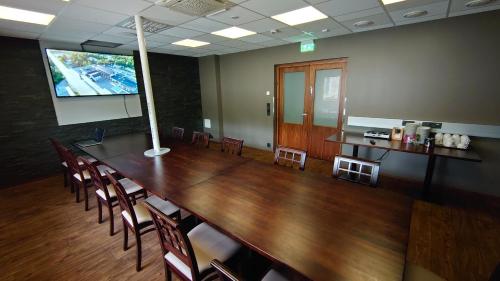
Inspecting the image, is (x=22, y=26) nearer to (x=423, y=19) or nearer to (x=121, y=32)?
(x=121, y=32)

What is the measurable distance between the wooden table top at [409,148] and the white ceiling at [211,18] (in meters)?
1.71

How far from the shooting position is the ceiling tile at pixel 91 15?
238 cm

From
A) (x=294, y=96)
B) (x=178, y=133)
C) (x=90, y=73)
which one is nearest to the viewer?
(x=178, y=133)

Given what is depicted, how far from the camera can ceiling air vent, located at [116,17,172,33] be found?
9.25 feet

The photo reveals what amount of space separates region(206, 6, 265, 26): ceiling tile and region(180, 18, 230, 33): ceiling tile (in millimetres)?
154

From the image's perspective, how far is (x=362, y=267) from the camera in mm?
990

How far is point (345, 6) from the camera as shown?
2.47 metres

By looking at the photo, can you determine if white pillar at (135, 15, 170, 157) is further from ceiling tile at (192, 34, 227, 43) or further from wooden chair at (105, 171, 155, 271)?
ceiling tile at (192, 34, 227, 43)

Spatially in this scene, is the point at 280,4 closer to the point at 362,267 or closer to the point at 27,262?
the point at 362,267

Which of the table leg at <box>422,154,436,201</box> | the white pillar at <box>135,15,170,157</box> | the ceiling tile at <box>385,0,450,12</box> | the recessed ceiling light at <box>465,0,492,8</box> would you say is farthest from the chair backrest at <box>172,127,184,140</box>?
the recessed ceiling light at <box>465,0,492,8</box>

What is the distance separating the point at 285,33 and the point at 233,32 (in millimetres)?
861

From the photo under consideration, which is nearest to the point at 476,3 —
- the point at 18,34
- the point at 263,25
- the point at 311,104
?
the point at 263,25

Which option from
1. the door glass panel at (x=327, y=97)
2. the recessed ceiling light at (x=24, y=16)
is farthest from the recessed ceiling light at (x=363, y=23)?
the recessed ceiling light at (x=24, y=16)

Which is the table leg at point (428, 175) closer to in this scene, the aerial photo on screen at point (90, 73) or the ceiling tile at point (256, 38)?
the ceiling tile at point (256, 38)
